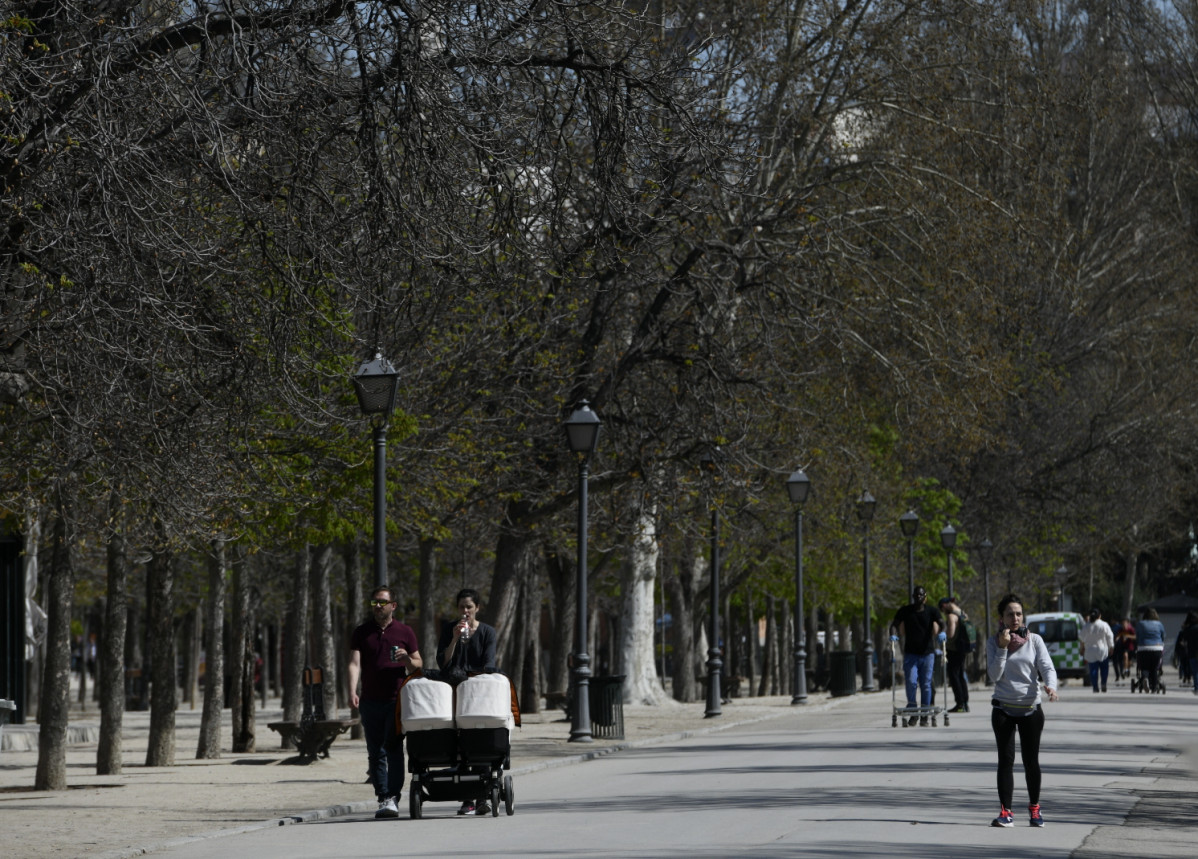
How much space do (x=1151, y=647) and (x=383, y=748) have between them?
30.0 metres

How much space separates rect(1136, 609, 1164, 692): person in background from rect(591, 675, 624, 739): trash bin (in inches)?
735

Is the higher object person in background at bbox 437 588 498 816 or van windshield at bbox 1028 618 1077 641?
van windshield at bbox 1028 618 1077 641

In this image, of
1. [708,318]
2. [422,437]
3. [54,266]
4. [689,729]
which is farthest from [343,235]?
[689,729]

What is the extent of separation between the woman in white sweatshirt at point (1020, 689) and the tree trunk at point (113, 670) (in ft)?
37.2

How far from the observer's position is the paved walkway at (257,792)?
14078mm

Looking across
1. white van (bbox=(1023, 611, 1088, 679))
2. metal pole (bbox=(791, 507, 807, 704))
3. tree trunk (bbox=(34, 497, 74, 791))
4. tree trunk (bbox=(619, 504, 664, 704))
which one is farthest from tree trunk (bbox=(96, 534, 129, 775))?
white van (bbox=(1023, 611, 1088, 679))

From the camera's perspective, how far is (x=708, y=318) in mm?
29203

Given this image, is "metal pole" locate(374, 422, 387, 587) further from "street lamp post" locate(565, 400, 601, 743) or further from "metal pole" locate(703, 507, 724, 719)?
"metal pole" locate(703, 507, 724, 719)

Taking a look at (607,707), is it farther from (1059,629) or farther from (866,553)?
(1059,629)

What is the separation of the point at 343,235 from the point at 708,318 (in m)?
14.9

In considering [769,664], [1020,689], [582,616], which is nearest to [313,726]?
[582,616]

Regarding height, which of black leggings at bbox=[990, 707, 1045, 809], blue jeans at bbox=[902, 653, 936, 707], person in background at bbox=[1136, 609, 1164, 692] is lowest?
black leggings at bbox=[990, 707, 1045, 809]

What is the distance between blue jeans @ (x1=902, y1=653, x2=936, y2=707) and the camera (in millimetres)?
28016

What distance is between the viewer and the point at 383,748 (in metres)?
16.2
